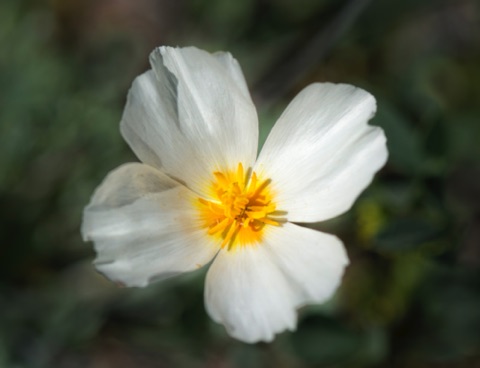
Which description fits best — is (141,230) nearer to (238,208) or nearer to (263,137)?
(238,208)

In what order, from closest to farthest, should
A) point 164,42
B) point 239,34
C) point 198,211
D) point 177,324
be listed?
point 198,211
point 177,324
point 239,34
point 164,42

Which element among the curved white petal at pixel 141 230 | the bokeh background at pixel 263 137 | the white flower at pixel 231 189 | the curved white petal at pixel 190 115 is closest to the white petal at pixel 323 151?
the white flower at pixel 231 189

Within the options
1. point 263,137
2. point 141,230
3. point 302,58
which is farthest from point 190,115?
point 302,58

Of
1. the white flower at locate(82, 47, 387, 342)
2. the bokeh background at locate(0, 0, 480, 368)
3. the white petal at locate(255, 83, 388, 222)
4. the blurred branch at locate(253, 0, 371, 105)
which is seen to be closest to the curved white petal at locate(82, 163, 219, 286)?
the white flower at locate(82, 47, 387, 342)

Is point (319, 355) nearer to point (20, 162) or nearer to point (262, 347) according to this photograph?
point (262, 347)

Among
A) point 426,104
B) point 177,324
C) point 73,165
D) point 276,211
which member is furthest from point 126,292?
point 426,104

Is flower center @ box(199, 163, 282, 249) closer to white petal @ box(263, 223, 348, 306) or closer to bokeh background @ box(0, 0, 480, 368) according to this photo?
white petal @ box(263, 223, 348, 306)
